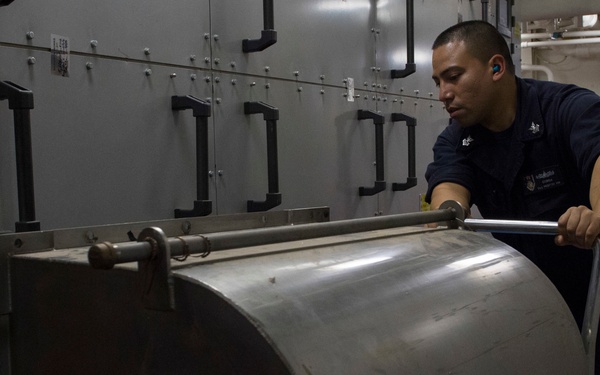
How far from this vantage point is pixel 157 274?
0.85 meters

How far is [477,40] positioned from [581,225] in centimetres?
72

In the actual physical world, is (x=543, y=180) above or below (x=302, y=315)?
above

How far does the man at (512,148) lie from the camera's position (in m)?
1.80

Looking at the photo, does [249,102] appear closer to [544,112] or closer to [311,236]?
[544,112]

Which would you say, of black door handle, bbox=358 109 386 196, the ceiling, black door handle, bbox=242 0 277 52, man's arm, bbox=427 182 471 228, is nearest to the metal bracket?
man's arm, bbox=427 182 471 228

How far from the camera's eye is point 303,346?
81cm

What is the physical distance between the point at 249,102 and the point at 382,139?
0.71m

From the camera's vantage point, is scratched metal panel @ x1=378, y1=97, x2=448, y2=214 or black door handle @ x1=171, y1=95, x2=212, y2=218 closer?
black door handle @ x1=171, y1=95, x2=212, y2=218

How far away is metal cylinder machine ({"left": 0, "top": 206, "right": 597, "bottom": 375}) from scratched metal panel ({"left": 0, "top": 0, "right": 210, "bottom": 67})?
1.44 ft

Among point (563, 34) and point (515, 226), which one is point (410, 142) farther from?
point (563, 34)

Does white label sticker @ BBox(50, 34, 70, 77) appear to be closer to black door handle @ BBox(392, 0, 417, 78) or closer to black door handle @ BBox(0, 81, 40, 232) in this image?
black door handle @ BBox(0, 81, 40, 232)

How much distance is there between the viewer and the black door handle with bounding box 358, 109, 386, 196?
99.4 inches

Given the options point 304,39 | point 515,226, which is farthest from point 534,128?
point 304,39

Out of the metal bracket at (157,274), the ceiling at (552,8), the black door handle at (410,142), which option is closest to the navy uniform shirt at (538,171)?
the black door handle at (410,142)
